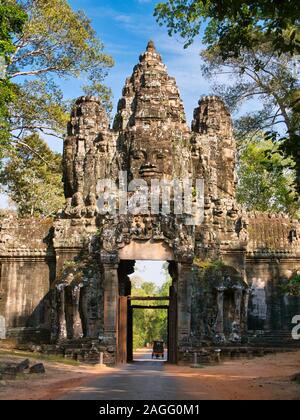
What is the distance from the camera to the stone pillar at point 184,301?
1927 cm

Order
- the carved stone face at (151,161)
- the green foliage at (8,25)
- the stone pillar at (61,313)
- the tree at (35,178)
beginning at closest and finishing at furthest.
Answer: the green foliage at (8,25) < the stone pillar at (61,313) < the carved stone face at (151,161) < the tree at (35,178)

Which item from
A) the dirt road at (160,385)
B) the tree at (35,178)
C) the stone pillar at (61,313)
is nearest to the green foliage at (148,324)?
the tree at (35,178)

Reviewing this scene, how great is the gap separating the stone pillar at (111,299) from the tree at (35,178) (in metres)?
13.4

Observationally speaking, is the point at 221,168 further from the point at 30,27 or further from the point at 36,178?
the point at 36,178

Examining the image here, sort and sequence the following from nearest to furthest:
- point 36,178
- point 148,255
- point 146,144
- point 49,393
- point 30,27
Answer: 1. point 49,393
2. point 148,255
3. point 146,144
4. point 30,27
5. point 36,178

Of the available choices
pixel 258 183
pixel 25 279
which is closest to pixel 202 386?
pixel 25 279

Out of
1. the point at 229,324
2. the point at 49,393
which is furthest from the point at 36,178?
the point at 49,393

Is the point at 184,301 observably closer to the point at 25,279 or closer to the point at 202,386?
the point at 25,279

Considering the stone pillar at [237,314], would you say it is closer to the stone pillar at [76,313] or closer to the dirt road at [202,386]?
the dirt road at [202,386]

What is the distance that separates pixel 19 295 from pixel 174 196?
7.14 meters

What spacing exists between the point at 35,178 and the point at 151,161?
13118 millimetres

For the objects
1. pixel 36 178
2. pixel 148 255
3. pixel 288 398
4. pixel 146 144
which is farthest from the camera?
pixel 36 178

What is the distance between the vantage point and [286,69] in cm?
2811

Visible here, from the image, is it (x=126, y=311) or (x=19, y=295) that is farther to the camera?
(x=19, y=295)
